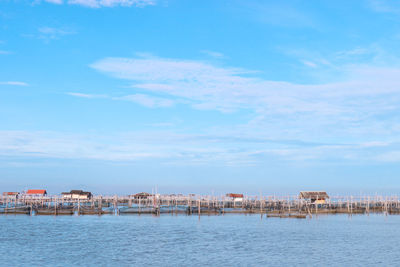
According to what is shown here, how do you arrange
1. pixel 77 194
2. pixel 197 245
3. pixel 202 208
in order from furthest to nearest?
pixel 77 194 < pixel 202 208 < pixel 197 245

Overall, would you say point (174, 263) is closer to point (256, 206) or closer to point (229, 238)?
point (229, 238)

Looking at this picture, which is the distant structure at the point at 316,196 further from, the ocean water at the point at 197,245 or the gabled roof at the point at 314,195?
the ocean water at the point at 197,245

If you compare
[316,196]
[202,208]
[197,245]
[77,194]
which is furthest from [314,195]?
[77,194]

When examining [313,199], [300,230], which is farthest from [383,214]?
[300,230]

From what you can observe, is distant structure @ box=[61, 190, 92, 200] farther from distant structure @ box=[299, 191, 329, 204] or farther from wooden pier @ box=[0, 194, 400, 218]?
distant structure @ box=[299, 191, 329, 204]

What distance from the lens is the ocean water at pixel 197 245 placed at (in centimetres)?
3164

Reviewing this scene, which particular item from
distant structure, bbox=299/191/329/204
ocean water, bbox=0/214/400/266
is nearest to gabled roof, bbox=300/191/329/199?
distant structure, bbox=299/191/329/204

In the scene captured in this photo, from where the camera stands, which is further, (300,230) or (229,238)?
(300,230)

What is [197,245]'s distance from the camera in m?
39.2

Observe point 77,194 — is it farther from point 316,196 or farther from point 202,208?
point 316,196

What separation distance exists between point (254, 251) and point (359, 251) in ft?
28.8

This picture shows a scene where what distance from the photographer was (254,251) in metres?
36.2

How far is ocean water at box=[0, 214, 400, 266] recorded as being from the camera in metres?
31.6

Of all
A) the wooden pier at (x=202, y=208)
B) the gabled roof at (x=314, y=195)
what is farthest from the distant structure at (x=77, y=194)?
the gabled roof at (x=314, y=195)
